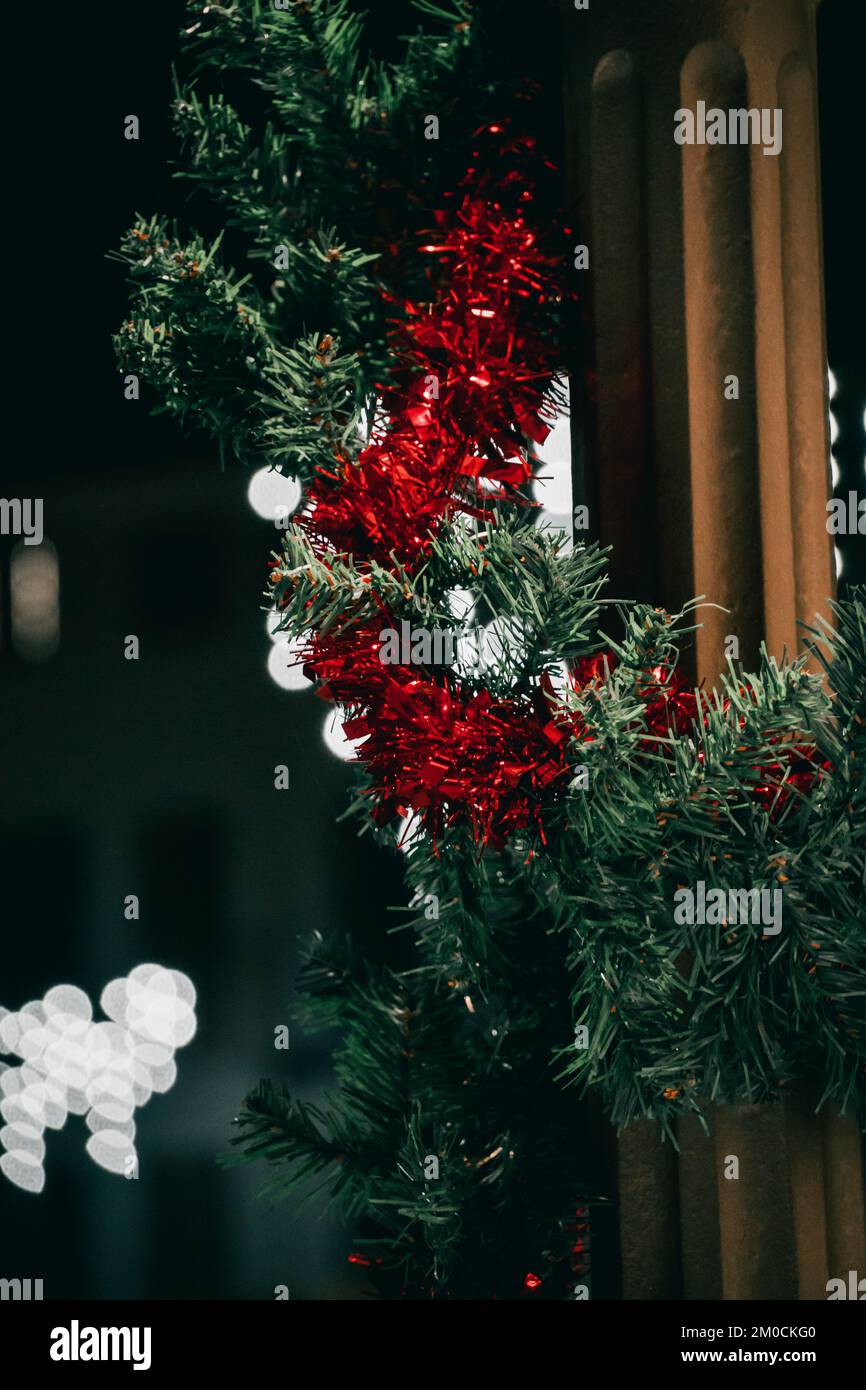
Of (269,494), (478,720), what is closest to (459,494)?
(478,720)

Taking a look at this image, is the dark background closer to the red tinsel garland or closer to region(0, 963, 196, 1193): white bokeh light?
region(0, 963, 196, 1193): white bokeh light

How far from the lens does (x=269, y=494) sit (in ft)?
3.68

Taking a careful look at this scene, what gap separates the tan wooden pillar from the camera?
736 millimetres

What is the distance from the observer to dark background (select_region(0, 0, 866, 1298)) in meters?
1.07

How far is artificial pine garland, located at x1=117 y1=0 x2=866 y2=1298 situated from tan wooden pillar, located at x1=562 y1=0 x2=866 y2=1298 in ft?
0.12

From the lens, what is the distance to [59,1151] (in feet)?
3.62

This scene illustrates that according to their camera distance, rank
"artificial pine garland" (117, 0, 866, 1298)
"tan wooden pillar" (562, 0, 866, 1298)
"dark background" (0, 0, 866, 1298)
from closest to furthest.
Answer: "artificial pine garland" (117, 0, 866, 1298) → "tan wooden pillar" (562, 0, 866, 1298) → "dark background" (0, 0, 866, 1298)

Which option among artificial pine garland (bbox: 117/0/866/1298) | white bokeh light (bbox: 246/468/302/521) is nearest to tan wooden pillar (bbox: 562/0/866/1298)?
artificial pine garland (bbox: 117/0/866/1298)

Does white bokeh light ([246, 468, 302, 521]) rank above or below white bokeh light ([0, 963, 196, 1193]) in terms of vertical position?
above

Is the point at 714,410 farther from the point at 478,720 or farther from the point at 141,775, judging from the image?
the point at 141,775

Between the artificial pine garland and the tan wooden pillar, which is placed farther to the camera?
the tan wooden pillar

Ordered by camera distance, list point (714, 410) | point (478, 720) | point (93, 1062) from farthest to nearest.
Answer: point (93, 1062), point (714, 410), point (478, 720)

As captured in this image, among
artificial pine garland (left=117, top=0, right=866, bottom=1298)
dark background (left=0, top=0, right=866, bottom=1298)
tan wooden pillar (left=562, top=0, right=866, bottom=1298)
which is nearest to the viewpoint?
artificial pine garland (left=117, top=0, right=866, bottom=1298)

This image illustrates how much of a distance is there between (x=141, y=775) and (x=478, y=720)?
556mm
